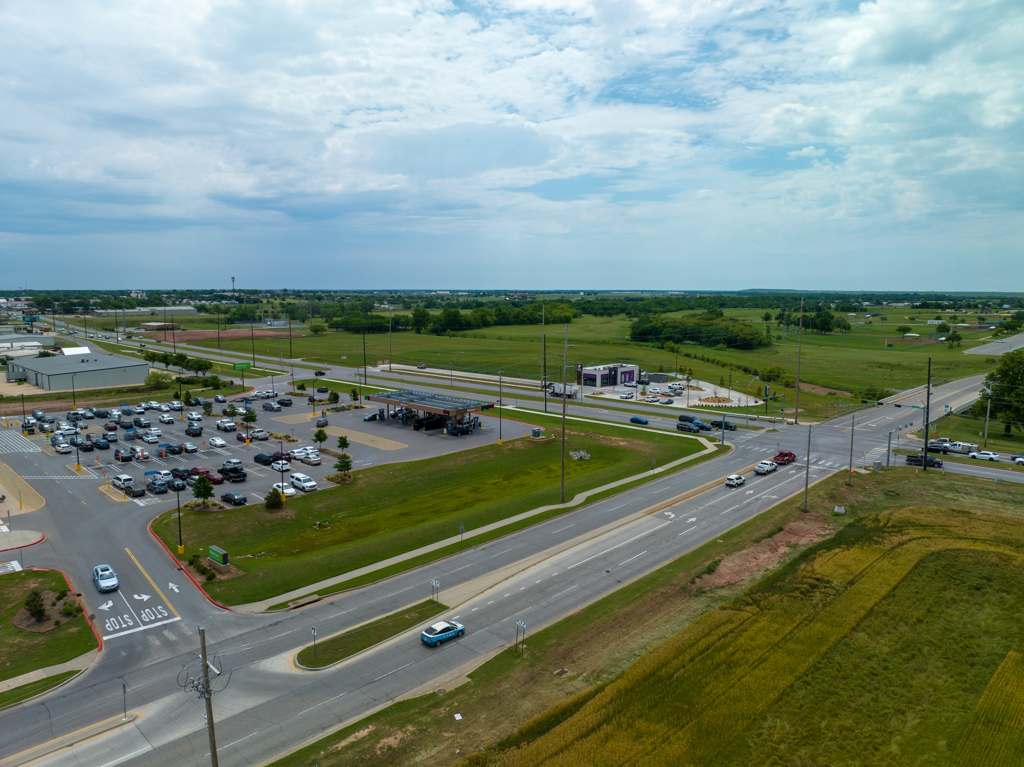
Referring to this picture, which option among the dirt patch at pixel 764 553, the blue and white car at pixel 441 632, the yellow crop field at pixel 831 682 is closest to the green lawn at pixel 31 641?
the blue and white car at pixel 441 632

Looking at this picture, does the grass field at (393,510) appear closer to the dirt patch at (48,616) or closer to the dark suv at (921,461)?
the dirt patch at (48,616)

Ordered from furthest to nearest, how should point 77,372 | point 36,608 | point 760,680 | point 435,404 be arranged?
point 77,372, point 435,404, point 36,608, point 760,680

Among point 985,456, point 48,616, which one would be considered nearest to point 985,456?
point 985,456

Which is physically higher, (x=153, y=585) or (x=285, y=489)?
(x=285, y=489)

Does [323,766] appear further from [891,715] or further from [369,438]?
[369,438]

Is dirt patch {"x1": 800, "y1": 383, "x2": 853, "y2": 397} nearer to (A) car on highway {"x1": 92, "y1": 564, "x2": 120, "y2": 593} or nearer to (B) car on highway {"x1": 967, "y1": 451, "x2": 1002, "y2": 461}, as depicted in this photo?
(B) car on highway {"x1": 967, "y1": 451, "x2": 1002, "y2": 461}

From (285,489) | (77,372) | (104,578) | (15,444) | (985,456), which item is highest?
(77,372)

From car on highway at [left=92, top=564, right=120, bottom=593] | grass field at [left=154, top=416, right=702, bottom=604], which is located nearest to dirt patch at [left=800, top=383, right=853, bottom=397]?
grass field at [left=154, top=416, right=702, bottom=604]

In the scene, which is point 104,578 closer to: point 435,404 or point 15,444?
point 435,404
